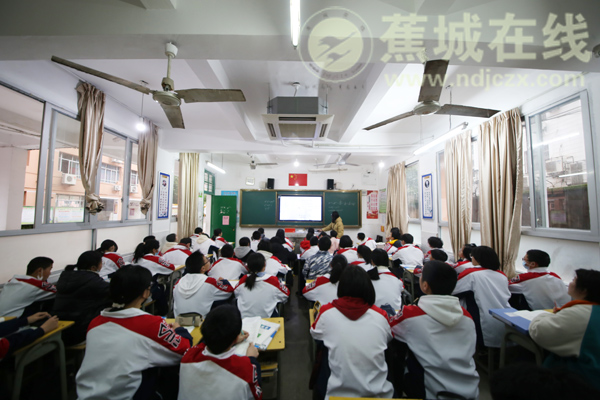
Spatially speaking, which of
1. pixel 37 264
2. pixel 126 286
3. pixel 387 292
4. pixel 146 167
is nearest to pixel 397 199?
pixel 387 292

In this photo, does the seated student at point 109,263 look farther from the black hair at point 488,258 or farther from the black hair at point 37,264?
the black hair at point 488,258

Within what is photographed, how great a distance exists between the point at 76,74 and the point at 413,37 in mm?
4217

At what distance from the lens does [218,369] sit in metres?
1.07

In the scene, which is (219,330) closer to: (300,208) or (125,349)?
(125,349)

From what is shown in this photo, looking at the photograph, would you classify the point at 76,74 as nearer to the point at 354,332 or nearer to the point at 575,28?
the point at 354,332

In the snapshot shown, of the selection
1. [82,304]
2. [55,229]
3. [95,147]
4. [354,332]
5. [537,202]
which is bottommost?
[82,304]

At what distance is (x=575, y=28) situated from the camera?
1950 mm

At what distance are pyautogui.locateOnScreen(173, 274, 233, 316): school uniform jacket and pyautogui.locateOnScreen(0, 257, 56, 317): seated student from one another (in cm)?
110

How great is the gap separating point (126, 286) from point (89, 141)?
3.22 metres

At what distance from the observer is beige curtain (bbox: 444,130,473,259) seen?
12.6 feet

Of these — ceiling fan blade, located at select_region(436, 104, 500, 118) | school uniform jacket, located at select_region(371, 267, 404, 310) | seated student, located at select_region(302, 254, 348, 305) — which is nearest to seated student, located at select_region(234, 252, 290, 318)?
seated student, located at select_region(302, 254, 348, 305)

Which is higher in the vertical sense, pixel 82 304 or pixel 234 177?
pixel 234 177

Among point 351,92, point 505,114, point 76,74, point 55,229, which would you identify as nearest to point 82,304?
point 55,229

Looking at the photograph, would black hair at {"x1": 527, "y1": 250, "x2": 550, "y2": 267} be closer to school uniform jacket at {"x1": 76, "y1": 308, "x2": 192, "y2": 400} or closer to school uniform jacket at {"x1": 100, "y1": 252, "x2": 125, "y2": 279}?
school uniform jacket at {"x1": 76, "y1": 308, "x2": 192, "y2": 400}
